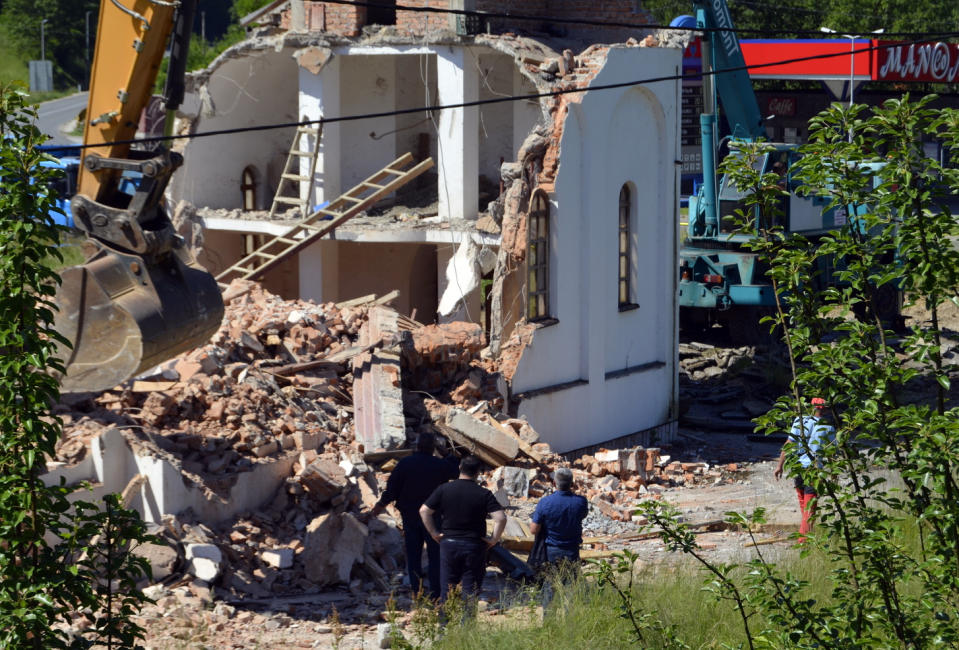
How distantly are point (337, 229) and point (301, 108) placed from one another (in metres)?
2.15

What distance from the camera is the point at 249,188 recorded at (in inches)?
798

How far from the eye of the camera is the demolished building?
605 inches

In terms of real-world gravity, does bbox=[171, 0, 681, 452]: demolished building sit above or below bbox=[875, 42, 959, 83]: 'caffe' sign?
below

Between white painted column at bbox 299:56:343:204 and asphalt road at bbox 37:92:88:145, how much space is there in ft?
81.7

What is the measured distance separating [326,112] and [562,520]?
35.6 feet

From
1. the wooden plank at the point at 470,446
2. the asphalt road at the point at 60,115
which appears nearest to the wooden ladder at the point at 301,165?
the wooden plank at the point at 470,446

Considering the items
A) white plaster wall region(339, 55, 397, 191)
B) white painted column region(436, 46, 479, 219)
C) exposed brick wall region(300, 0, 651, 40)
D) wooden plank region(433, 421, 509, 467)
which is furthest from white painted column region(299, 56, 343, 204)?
wooden plank region(433, 421, 509, 467)

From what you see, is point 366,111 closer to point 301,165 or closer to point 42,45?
point 301,165

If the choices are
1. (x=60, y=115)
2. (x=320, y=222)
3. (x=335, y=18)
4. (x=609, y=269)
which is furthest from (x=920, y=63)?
(x=60, y=115)

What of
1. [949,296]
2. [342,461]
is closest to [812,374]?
[949,296]

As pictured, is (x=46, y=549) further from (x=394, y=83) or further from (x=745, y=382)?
(x=745, y=382)

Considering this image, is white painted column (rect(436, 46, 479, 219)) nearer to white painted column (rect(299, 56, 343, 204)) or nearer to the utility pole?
white painted column (rect(299, 56, 343, 204))

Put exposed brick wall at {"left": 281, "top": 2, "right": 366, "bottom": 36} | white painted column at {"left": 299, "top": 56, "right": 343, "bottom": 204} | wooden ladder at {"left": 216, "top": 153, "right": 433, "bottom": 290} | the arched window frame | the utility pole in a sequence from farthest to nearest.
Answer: the utility pole, white painted column at {"left": 299, "top": 56, "right": 343, "bottom": 204}, exposed brick wall at {"left": 281, "top": 2, "right": 366, "bottom": 36}, wooden ladder at {"left": 216, "top": 153, "right": 433, "bottom": 290}, the arched window frame

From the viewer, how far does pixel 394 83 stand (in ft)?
64.8
